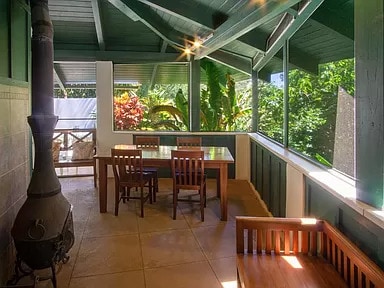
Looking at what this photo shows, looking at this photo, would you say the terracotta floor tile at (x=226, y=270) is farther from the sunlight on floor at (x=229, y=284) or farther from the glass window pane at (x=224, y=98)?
the glass window pane at (x=224, y=98)

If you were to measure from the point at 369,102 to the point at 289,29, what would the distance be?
2.49 metres

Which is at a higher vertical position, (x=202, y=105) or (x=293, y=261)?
(x=202, y=105)

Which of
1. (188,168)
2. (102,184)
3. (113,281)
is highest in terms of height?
(188,168)

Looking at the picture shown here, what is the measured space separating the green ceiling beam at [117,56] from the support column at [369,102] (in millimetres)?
5691

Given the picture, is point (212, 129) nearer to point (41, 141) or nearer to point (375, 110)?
point (41, 141)

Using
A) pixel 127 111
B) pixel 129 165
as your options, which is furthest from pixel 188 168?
pixel 127 111

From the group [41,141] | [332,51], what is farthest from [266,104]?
[41,141]

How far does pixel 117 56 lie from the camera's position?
23.8 ft

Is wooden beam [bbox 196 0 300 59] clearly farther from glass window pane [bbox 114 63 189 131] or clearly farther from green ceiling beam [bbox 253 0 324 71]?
glass window pane [bbox 114 63 189 131]

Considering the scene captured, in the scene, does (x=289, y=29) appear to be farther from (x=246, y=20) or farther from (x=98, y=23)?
(x=98, y=23)

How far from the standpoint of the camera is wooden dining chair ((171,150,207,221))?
14.4 ft

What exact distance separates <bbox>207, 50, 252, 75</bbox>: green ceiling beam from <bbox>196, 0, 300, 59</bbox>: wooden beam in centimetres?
133

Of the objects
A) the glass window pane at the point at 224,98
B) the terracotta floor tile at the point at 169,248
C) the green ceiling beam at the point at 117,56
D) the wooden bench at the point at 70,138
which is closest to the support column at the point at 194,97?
the glass window pane at the point at 224,98

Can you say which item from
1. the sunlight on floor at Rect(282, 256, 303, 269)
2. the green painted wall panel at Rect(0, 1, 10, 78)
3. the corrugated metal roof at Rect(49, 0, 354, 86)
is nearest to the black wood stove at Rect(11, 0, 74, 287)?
the green painted wall panel at Rect(0, 1, 10, 78)
